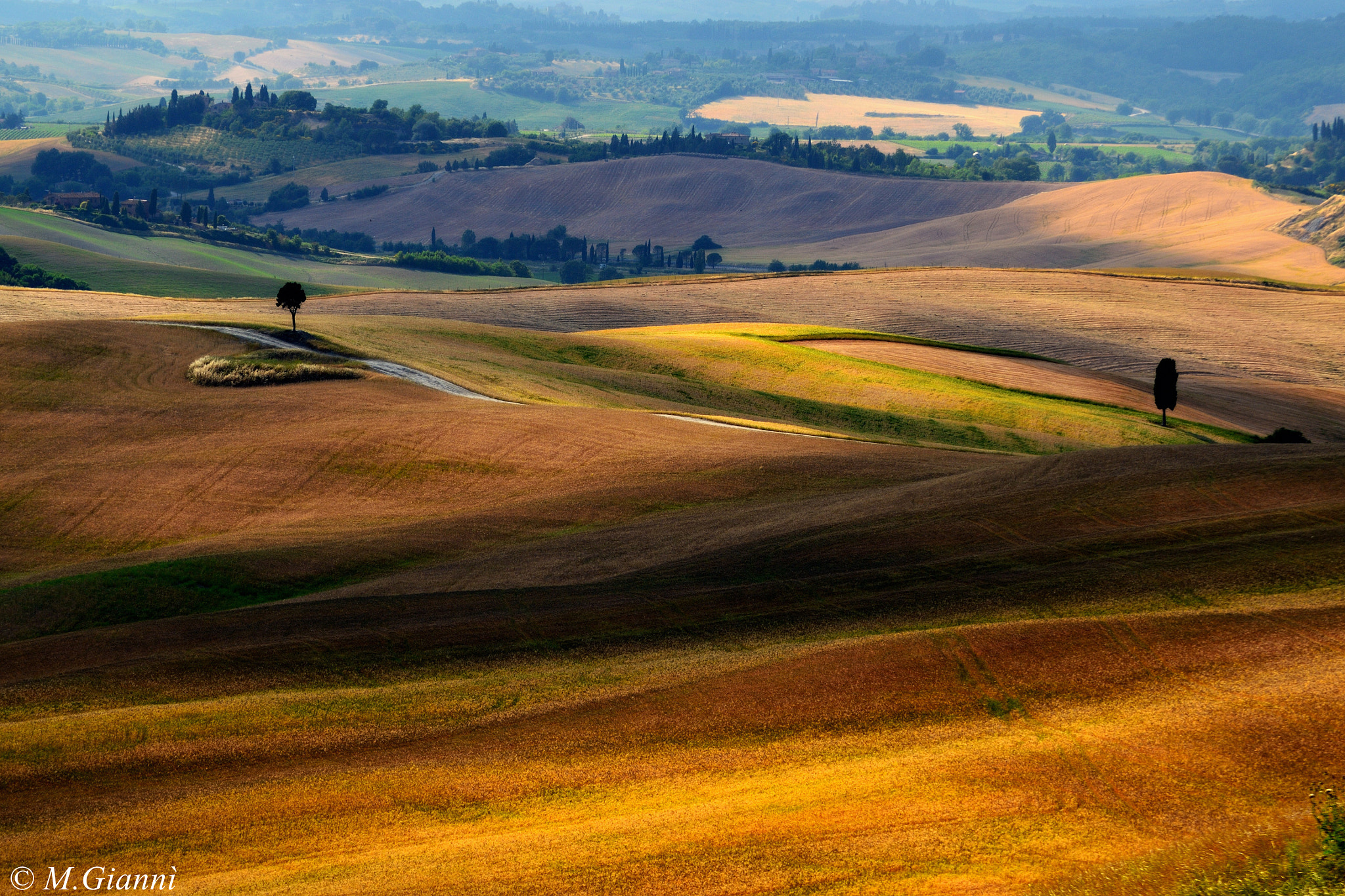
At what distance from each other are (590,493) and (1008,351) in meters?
51.4

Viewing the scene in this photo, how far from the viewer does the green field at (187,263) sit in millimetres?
153250

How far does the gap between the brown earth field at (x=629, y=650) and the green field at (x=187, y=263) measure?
11471 centimetres

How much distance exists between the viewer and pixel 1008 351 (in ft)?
265

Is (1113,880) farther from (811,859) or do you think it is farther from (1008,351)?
(1008,351)

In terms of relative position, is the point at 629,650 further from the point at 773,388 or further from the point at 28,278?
the point at 28,278

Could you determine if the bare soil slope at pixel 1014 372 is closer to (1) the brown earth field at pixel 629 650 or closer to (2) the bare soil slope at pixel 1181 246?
(1) the brown earth field at pixel 629 650

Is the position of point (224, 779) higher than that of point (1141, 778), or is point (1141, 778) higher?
point (1141, 778)

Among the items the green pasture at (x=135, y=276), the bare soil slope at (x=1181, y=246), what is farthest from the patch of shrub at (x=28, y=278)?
the bare soil slope at (x=1181, y=246)

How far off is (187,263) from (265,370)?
476 feet

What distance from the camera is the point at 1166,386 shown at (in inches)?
2356

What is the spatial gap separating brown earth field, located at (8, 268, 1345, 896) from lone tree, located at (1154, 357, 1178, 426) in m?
19.0

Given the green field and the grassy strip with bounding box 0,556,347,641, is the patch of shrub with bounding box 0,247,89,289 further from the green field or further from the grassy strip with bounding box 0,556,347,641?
the grassy strip with bounding box 0,556,347,641

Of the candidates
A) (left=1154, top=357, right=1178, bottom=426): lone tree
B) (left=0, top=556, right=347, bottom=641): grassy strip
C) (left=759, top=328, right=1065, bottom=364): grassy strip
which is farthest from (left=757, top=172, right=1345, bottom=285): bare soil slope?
(left=0, top=556, right=347, bottom=641): grassy strip

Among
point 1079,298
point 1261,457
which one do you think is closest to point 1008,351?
point 1079,298
